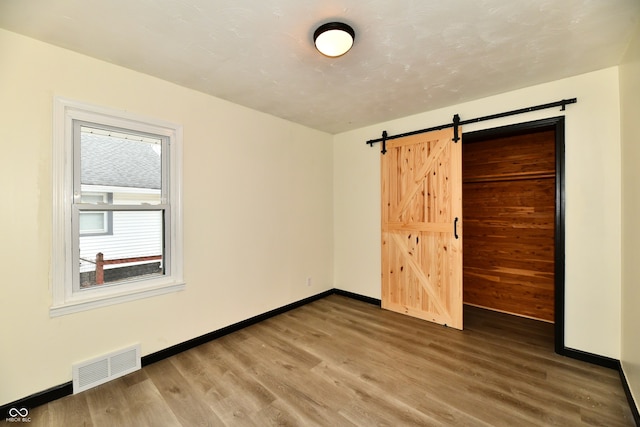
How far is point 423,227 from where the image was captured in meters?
3.46

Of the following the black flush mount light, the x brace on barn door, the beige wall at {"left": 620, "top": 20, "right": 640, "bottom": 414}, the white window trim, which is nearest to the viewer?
the black flush mount light

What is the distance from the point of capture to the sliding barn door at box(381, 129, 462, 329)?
3.21 m

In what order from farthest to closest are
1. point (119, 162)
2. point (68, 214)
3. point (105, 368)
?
point (119, 162)
point (105, 368)
point (68, 214)

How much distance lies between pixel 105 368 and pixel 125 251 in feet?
3.14

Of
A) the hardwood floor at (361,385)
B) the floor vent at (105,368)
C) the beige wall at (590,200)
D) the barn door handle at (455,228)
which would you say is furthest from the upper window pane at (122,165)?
the beige wall at (590,200)

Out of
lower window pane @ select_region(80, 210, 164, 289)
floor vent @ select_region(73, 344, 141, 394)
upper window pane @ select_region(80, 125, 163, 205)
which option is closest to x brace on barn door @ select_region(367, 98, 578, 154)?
upper window pane @ select_region(80, 125, 163, 205)

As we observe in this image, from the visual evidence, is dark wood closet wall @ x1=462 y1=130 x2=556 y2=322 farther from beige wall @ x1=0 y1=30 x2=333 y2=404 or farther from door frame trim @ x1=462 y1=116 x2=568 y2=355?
beige wall @ x1=0 y1=30 x2=333 y2=404

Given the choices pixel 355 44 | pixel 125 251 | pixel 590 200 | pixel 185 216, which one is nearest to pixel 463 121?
pixel 590 200

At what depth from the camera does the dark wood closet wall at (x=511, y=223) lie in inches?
135

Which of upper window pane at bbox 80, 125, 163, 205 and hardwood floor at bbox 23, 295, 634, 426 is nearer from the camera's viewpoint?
hardwood floor at bbox 23, 295, 634, 426

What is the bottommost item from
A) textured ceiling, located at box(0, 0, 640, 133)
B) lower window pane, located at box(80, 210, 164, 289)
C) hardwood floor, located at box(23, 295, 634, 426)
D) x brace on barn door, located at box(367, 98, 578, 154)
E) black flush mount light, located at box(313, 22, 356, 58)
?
hardwood floor, located at box(23, 295, 634, 426)

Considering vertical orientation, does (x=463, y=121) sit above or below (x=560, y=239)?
above

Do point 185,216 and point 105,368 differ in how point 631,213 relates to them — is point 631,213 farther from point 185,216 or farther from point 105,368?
point 105,368

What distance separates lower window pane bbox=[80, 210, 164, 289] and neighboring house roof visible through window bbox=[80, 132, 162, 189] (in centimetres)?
28
